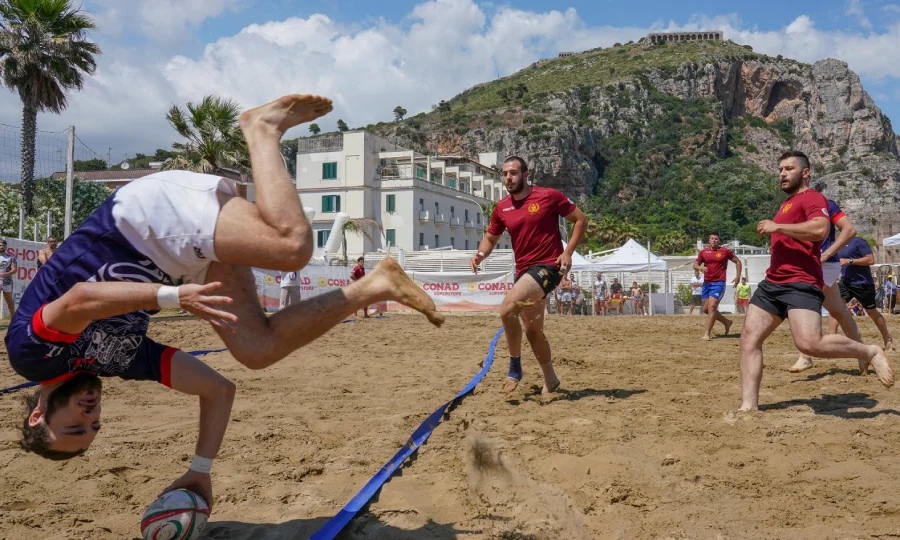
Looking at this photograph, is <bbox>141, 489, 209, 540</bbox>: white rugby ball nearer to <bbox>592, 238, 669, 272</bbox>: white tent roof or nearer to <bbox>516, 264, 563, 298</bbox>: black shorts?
<bbox>516, 264, 563, 298</bbox>: black shorts

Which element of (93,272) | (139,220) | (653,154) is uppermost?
(653,154)

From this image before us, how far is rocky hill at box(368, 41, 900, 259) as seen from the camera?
101 metres

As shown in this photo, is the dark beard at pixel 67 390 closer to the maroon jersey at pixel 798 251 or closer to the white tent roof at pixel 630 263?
the maroon jersey at pixel 798 251

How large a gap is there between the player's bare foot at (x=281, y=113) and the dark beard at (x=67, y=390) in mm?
1190

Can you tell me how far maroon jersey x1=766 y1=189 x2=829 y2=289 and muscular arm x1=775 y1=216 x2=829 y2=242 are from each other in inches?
6.6

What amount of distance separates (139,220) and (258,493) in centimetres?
160

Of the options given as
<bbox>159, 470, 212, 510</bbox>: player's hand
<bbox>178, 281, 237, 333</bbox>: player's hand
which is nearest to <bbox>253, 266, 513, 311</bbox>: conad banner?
<bbox>159, 470, 212, 510</bbox>: player's hand

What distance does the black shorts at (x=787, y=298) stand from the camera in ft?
16.1

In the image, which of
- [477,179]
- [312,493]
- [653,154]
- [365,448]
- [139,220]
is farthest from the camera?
[653,154]

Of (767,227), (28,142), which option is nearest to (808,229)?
(767,227)

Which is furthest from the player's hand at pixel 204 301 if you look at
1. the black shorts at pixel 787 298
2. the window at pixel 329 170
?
the window at pixel 329 170

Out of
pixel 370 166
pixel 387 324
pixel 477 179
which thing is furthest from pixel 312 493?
pixel 477 179

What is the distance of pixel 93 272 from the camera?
262cm

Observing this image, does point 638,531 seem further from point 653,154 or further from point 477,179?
point 653,154
